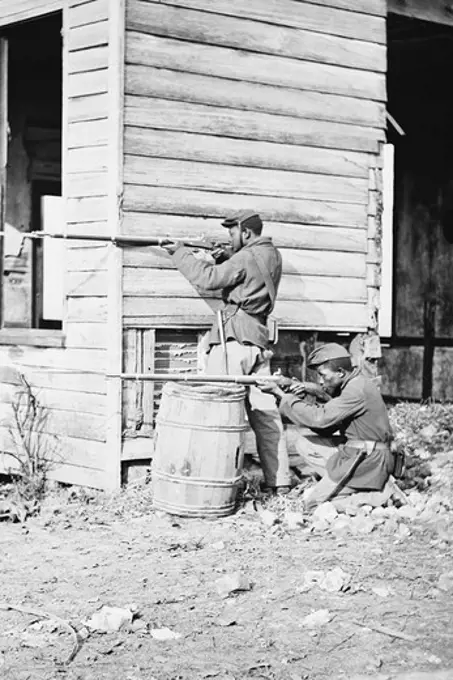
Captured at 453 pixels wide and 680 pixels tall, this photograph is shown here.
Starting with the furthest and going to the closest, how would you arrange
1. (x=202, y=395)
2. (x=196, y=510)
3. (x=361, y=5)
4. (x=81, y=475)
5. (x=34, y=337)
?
(x=361, y=5) → (x=34, y=337) → (x=81, y=475) → (x=196, y=510) → (x=202, y=395)

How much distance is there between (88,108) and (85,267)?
1333 mm

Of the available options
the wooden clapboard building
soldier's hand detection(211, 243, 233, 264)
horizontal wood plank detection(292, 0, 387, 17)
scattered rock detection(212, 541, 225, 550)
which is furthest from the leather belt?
horizontal wood plank detection(292, 0, 387, 17)

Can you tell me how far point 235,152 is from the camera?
9.55 metres

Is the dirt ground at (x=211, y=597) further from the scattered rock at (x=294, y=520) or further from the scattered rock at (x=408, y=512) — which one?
the scattered rock at (x=408, y=512)

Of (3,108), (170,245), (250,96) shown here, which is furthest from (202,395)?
(3,108)

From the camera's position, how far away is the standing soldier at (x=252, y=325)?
8.82 metres

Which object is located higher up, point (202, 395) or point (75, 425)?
point (202, 395)

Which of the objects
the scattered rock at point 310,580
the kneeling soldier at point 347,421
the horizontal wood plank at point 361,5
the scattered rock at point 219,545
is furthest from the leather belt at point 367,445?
the horizontal wood plank at point 361,5

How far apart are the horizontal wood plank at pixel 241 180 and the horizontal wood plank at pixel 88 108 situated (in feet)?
1.48

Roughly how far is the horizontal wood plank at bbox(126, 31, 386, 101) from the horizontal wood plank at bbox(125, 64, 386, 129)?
0.05m

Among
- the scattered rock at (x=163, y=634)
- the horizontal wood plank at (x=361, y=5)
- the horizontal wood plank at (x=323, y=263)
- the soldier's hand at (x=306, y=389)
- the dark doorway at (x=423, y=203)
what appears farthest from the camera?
the dark doorway at (x=423, y=203)

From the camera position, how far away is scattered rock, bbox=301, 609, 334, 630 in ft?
19.1

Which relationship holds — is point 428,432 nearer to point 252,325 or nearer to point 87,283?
point 252,325

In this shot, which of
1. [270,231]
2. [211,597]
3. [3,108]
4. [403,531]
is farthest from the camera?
[3,108]
